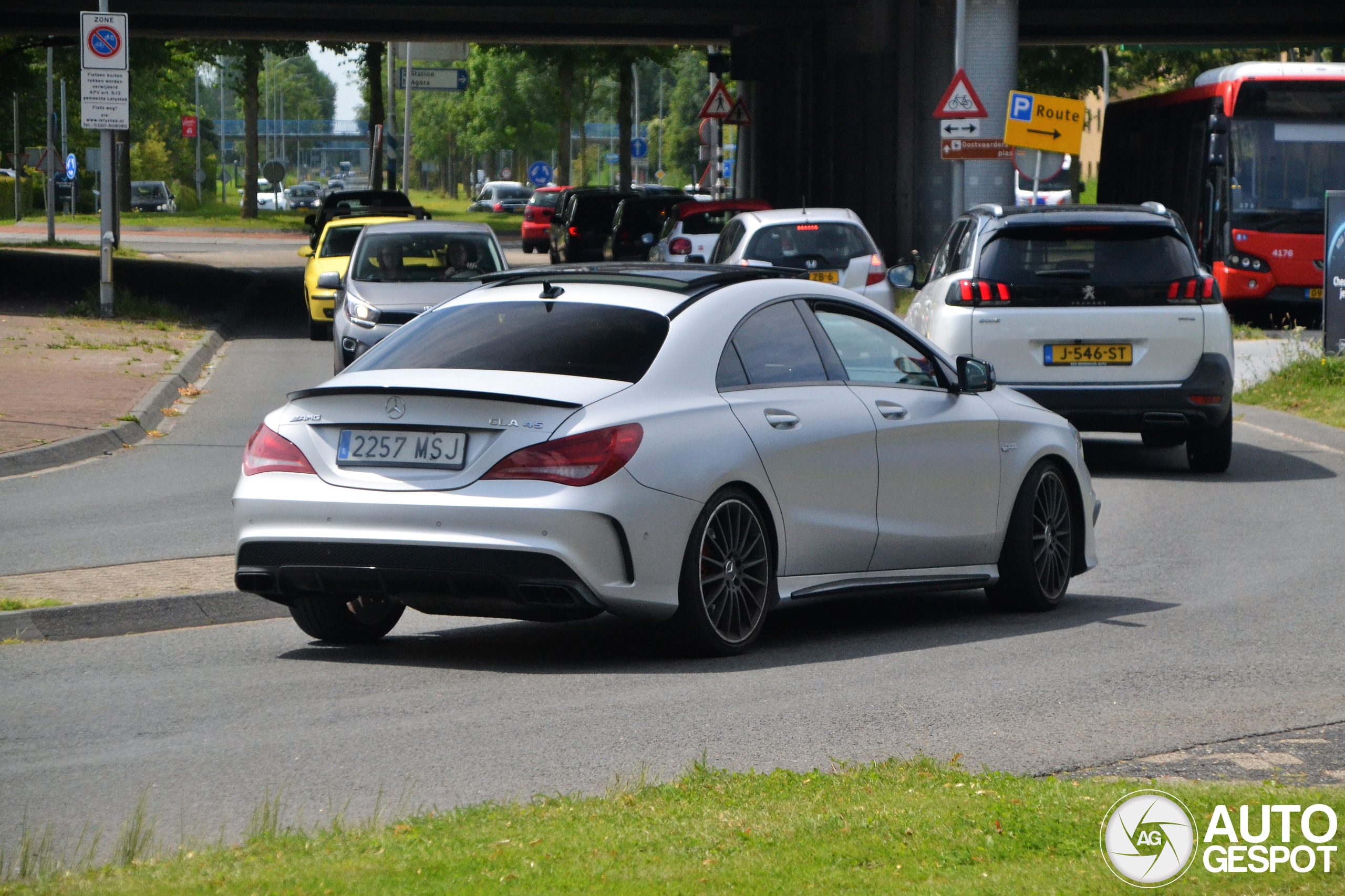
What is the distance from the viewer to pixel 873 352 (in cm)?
821

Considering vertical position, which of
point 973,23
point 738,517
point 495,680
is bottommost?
point 495,680

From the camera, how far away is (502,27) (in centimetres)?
4500

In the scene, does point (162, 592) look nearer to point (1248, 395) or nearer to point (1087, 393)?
point (1087, 393)

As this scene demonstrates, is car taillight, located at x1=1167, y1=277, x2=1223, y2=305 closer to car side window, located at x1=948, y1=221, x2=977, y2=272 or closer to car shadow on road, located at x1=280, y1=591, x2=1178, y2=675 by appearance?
car side window, located at x1=948, y1=221, x2=977, y2=272

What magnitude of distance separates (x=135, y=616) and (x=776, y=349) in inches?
111

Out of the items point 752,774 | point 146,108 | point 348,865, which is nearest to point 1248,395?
point 752,774

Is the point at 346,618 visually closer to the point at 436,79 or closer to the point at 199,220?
the point at 436,79

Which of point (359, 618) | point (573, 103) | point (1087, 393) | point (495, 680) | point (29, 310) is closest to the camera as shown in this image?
point (495, 680)

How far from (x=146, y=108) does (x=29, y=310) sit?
281ft

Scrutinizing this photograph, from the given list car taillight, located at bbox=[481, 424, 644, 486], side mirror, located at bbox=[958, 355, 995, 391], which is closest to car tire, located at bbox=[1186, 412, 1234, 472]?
side mirror, located at bbox=[958, 355, 995, 391]

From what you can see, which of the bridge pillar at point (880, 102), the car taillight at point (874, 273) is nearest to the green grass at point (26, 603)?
the car taillight at point (874, 273)

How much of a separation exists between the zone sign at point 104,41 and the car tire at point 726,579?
19597mm

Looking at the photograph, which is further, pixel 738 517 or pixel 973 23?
pixel 973 23

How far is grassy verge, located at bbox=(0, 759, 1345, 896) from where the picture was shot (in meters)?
3.92
